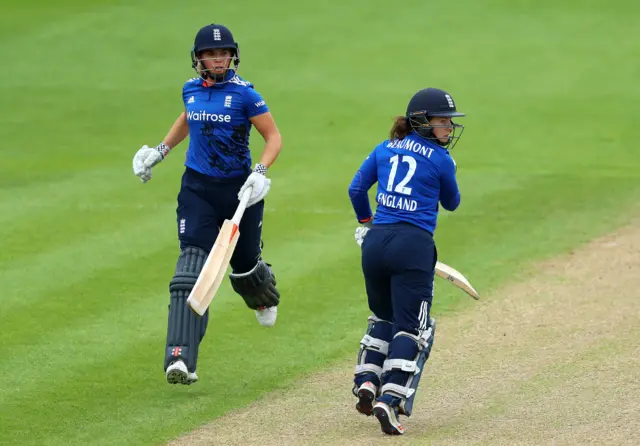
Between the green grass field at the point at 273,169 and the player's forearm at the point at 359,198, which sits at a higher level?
the player's forearm at the point at 359,198

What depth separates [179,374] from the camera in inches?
326

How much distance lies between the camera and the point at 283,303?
1105 cm

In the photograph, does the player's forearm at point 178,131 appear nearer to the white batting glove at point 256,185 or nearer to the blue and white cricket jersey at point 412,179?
the white batting glove at point 256,185

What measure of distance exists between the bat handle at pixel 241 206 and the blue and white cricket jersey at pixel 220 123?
359mm

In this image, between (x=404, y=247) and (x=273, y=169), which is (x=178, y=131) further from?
(x=273, y=169)

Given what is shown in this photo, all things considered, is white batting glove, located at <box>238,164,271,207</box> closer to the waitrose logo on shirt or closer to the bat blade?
the bat blade

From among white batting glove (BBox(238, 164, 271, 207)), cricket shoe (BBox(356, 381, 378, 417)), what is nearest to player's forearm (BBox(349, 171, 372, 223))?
white batting glove (BBox(238, 164, 271, 207))

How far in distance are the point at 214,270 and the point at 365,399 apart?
1.39 m

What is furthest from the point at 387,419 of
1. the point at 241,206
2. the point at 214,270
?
the point at 241,206

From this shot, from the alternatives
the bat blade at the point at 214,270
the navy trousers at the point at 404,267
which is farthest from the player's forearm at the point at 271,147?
the navy trousers at the point at 404,267

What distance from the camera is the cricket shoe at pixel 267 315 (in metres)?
10.1

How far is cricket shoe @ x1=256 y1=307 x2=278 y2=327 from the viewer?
33.1 feet

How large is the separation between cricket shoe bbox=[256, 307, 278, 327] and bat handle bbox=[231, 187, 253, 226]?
1.48 metres

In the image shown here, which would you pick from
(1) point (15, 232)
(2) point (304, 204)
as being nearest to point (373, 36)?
(2) point (304, 204)
